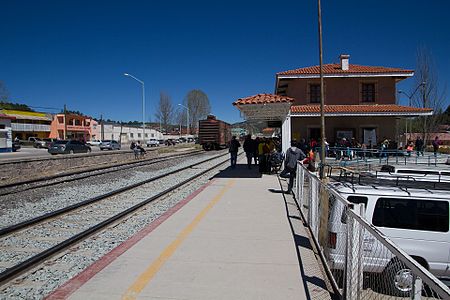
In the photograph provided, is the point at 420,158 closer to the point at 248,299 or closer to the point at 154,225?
the point at 154,225

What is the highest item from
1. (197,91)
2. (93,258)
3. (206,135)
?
(197,91)

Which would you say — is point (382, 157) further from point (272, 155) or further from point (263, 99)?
point (263, 99)

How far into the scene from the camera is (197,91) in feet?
341

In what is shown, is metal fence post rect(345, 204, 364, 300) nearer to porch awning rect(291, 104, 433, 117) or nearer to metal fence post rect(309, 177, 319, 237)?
metal fence post rect(309, 177, 319, 237)

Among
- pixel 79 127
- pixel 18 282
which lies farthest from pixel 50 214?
pixel 79 127

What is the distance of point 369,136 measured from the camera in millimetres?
26609

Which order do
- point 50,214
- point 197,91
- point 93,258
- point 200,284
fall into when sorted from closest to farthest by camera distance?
point 200,284 < point 93,258 < point 50,214 < point 197,91

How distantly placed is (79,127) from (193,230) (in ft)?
300

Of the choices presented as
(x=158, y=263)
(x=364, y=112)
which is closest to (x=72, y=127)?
(x=364, y=112)

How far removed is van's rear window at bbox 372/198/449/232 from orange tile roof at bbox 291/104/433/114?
19950 millimetres

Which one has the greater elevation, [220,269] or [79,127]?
[79,127]

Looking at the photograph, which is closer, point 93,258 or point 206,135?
point 93,258

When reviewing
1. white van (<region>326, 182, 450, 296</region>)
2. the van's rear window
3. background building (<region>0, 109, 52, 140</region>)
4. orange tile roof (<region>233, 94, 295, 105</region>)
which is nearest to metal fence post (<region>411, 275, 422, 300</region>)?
white van (<region>326, 182, 450, 296</region>)

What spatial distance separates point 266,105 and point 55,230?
11.1 metres
